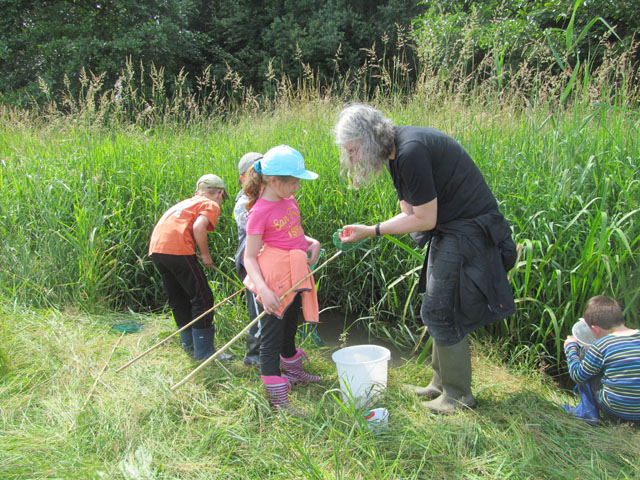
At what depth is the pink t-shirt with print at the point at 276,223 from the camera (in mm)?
2342

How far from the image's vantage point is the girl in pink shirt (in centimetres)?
232

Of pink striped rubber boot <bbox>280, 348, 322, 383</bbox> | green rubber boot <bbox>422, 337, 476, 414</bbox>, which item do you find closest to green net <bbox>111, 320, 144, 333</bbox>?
pink striped rubber boot <bbox>280, 348, 322, 383</bbox>

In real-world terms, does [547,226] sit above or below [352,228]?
below

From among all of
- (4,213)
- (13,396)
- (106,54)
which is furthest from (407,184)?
(106,54)

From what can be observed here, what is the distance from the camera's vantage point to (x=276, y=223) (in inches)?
94.3

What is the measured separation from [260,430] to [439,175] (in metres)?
1.52

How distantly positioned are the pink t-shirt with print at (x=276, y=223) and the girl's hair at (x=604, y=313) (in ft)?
4.98

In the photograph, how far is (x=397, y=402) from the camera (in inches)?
99.8

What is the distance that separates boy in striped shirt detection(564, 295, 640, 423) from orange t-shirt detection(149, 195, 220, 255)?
2.26m

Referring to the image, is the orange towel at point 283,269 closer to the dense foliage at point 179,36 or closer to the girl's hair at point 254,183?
the girl's hair at point 254,183

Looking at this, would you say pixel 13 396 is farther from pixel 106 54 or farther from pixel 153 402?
pixel 106 54

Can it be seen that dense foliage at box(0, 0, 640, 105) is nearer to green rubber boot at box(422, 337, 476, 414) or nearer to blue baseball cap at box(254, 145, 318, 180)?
blue baseball cap at box(254, 145, 318, 180)

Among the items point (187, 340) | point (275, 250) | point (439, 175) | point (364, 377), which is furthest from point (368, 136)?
point (187, 340)

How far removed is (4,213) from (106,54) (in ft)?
30.6
